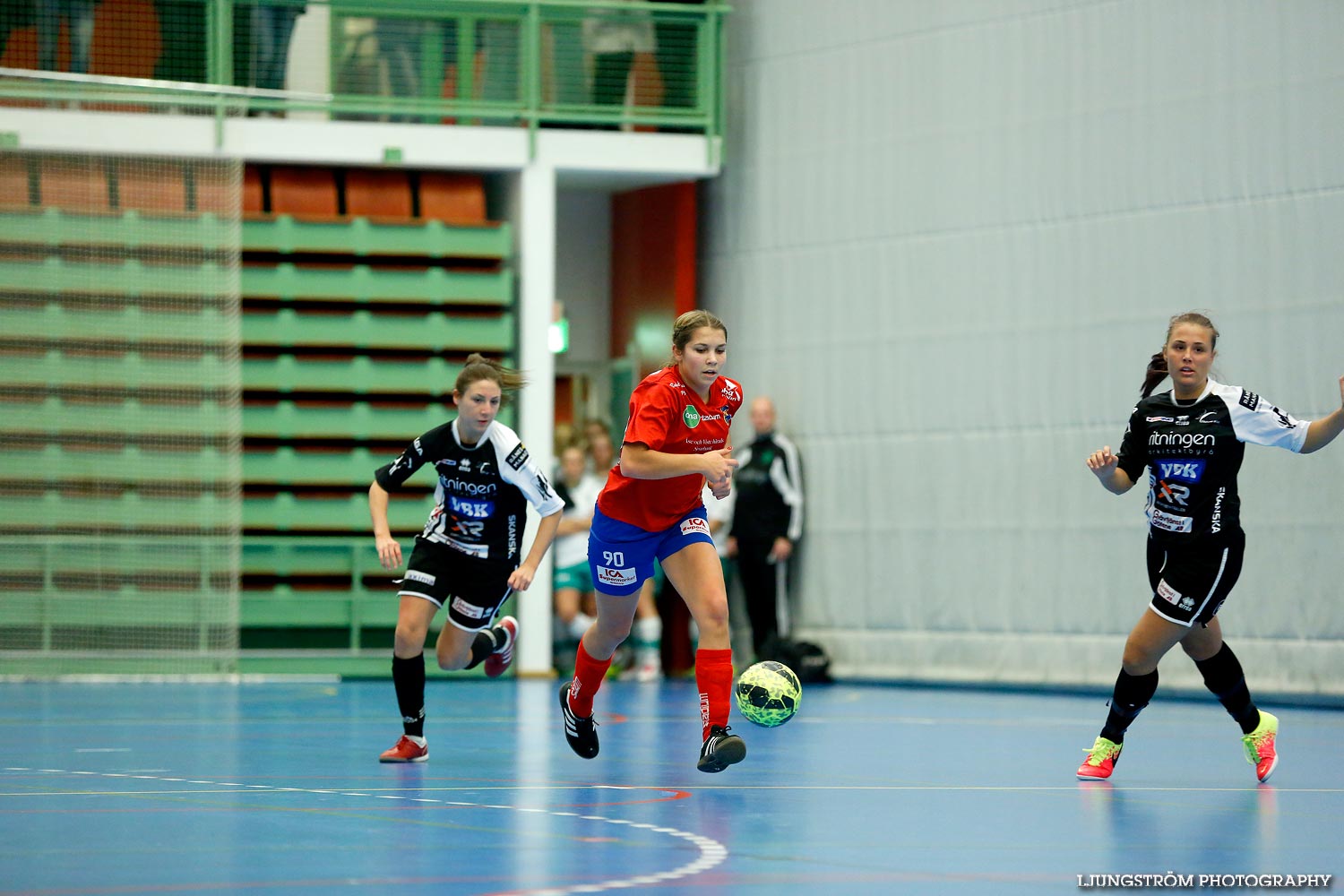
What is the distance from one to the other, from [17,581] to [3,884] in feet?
32.8

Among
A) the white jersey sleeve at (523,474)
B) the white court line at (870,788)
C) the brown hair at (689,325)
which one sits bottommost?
the white court line at (870,788)

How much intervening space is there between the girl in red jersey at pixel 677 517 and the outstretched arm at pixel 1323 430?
2288 millimetres

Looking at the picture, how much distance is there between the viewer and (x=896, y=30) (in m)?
14.5

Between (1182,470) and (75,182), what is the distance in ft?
33.6

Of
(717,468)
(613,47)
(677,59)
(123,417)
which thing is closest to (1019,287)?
(677,59)

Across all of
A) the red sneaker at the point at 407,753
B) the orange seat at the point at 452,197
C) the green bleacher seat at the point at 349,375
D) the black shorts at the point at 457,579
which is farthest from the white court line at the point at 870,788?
the orange seat at the point at 452,197

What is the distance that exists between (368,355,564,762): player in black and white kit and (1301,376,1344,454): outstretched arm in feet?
10.6

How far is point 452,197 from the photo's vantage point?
15234 mm

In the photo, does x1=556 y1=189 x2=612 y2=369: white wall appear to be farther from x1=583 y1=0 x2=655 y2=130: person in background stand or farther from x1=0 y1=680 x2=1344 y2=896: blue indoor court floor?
x1=0 y1=680 x2=1344 y2=896: blue indoor court floor

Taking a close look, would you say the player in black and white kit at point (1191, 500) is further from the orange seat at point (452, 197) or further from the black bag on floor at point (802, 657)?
the orange seat at point (452, 197)

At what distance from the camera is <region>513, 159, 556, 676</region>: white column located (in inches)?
588

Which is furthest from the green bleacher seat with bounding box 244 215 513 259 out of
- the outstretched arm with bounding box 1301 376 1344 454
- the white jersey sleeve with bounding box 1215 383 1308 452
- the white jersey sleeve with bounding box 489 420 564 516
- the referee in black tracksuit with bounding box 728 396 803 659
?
the outstretched arm with bounding box 1301 376 1344 454

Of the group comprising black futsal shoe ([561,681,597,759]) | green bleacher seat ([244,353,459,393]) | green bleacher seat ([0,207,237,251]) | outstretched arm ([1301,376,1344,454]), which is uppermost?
green bleacher seat ([0,207,237,251])

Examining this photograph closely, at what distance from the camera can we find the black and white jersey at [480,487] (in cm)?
791
